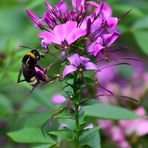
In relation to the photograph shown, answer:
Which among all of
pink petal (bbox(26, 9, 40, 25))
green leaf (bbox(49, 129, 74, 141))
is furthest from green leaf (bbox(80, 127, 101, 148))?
pink petal (bbox(26, 9, 40, 25))

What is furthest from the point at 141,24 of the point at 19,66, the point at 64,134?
the point at 64,134

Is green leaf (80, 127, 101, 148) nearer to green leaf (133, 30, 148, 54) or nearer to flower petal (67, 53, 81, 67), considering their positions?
flower petal (67, 53, 81, 67)

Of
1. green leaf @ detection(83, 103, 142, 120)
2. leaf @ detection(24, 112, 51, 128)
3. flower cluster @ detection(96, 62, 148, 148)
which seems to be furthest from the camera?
flower cluster @ detection(96, 62, 148, 148)

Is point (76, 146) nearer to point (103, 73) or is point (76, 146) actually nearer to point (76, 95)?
point (76, 95)

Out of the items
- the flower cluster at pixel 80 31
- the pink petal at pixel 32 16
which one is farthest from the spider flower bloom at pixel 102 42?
the pink petal at pixel 32 16

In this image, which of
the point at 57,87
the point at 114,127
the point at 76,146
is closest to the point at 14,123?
the point at 57,87

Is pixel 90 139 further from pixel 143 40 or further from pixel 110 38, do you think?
pixel 143 40

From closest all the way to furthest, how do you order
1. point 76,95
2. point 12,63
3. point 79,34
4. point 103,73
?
point 79,34
point 76,95
point 12,63
point 103,73

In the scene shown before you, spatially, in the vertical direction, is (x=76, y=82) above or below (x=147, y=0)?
below
